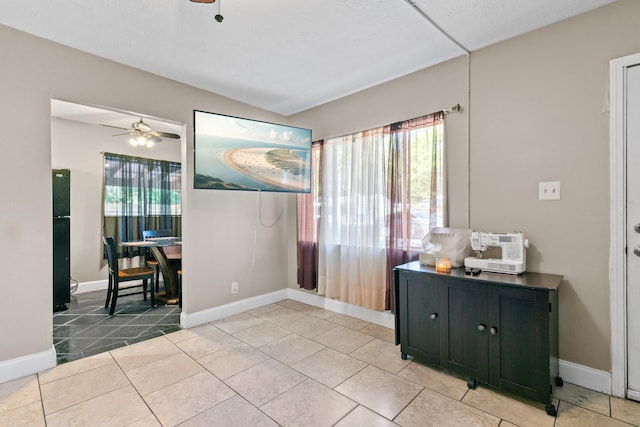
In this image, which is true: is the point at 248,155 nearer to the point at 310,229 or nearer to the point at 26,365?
the point at 310,229

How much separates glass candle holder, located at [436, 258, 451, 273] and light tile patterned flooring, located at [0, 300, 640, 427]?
2.53ft

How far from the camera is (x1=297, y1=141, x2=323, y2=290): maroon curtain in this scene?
3.70m

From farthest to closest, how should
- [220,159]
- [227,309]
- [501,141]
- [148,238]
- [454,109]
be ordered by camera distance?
[148,238]
[227,309]
[220,159]
[454,109]
[501,141]

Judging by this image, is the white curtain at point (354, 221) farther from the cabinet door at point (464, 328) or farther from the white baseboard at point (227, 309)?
the cabinet door at point (464, 328)

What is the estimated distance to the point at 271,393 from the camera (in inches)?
78.4

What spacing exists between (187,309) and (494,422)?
9.26ft

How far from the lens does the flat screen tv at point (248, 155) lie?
2766 millimetres

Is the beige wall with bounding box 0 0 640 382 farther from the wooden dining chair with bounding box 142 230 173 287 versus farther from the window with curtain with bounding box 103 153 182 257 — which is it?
the window with curtain with bounding box 103 153 182 257

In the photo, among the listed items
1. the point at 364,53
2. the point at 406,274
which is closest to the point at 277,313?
the point at 406,274

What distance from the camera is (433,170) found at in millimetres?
2680

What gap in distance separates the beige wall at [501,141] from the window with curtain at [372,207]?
0.61 ft

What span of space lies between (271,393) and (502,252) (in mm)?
1918

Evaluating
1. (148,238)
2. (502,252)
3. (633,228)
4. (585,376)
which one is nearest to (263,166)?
(502,252)

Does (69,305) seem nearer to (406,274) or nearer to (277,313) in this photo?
(277,313)
